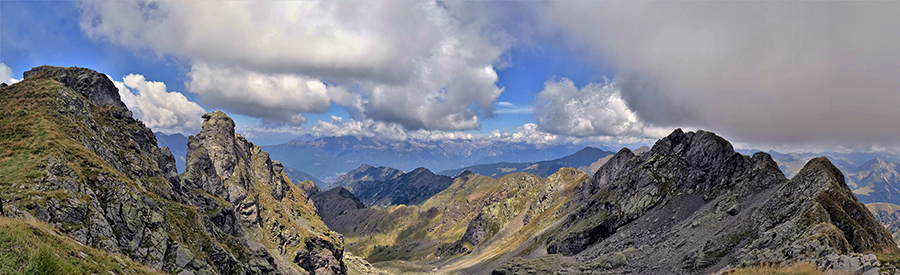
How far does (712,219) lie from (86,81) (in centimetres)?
14172

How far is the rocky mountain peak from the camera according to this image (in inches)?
3044

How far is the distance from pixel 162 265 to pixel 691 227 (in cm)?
9043

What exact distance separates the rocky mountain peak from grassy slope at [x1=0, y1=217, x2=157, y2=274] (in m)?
82.3

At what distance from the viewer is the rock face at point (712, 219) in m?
45.7

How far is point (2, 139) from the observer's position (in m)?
41.1

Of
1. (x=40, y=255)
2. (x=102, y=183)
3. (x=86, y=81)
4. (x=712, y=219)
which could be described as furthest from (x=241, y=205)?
(x=712, y=219)

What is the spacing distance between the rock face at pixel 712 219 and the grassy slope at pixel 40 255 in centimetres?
5596

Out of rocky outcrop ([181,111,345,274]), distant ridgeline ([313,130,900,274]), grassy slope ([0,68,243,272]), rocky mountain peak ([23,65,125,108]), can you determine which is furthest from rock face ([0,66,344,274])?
distant ridgeline ([313,130,900,274])

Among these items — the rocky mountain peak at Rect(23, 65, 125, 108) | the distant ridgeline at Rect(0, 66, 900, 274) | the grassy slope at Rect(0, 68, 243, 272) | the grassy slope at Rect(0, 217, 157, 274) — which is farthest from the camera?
the rocky mountain peak at Rect(23, 65, 125, 108)

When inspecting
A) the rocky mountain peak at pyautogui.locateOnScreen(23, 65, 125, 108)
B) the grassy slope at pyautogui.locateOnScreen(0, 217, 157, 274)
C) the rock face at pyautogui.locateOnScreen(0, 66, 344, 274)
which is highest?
the rocky mountain peak at pyautogui.locateOnScreen(23, 65, 125, 108)

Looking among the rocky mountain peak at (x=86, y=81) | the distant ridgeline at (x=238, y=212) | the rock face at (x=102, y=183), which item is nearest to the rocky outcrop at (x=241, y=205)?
the distant ridgeline at (x=238, y=212)

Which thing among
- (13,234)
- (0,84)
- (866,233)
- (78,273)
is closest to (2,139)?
(0,84)

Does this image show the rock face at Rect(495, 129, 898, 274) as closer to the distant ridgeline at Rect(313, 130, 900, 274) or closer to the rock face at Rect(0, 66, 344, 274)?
the distant ridgeline at Rect(313, 130, 900, 274)

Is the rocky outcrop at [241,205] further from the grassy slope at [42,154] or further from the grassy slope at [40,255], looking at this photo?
the grassy slope at [40,255]
